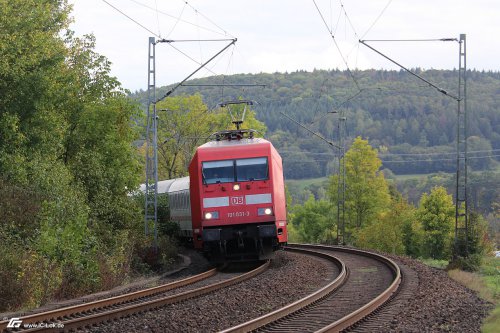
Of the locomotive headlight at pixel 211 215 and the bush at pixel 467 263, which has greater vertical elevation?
the locomotive headlight at pixel 211 215

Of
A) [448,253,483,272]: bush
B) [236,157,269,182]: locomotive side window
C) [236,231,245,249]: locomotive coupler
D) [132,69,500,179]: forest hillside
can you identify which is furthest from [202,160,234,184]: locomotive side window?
[132,69,500,179]: forest hillside

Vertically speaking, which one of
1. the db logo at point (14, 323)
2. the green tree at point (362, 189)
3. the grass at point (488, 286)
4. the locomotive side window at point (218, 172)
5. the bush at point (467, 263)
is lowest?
the green tree at point (362, 189)

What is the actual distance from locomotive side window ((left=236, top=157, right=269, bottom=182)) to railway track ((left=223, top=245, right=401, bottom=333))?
3766mm

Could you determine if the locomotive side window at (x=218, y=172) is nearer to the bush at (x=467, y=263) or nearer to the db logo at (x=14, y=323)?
the bush at (x=467, y=263)

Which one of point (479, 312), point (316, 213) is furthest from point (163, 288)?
point (316, 213)

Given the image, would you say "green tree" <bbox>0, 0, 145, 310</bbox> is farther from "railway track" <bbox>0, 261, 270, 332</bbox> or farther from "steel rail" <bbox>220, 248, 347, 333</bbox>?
"steel rail" <bbox>220, 248, 347, 333</bbox>

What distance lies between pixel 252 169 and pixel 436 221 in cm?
4753

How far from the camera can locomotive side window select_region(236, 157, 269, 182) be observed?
23.2m

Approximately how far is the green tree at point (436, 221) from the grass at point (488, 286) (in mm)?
39083

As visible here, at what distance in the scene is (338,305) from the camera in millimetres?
15750

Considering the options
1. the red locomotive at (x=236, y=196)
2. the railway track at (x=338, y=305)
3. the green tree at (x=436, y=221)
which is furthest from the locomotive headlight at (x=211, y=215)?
the green tree at (x=436, y=221)

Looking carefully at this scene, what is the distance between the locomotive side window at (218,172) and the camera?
23.2 m

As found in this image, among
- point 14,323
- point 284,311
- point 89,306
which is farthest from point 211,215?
point 14,323

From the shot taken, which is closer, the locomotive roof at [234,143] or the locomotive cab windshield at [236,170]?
the locomotive cab windshield at [236,170]
